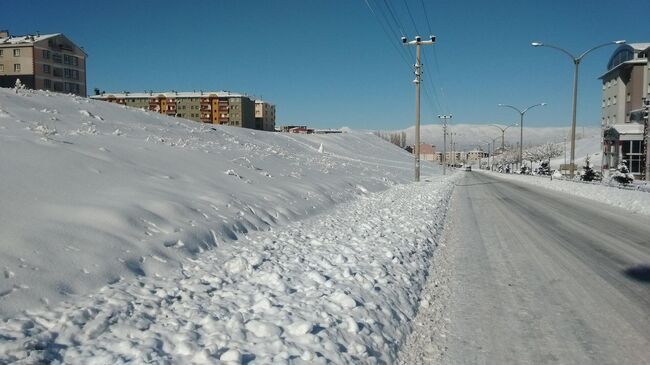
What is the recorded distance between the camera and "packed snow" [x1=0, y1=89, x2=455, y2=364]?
3.62 meters

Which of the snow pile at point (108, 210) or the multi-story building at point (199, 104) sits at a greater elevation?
the multi-story building at point (199, 104)

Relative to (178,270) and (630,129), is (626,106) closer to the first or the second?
(630,129)

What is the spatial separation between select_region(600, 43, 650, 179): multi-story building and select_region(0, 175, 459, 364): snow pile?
50.5 metres

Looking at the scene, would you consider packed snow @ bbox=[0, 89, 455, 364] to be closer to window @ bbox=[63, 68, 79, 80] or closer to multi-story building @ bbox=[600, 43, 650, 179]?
multi-story building @ bbox=[600, 43, 650, 179]

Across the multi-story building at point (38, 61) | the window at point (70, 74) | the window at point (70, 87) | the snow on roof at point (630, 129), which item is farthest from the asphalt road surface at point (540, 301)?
the window at point (70, 87)

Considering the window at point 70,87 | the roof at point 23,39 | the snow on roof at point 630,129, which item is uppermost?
the roof at point 23,39

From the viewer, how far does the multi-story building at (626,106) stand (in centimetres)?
4931

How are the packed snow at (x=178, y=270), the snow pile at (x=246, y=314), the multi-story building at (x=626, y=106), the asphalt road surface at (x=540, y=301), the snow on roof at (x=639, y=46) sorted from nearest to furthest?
the snow pile at (x=246, y=314), the packed snow at (x=178, y=270), the asphalt road surface at (x=540, y=301), the multi-story building at (x=626, y=106), the snow on roof at (x=639, y=46)

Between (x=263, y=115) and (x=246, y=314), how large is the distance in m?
139

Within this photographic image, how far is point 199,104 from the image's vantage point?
383ft

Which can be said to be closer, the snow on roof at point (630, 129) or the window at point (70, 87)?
the snow on roof at point (630, 129)

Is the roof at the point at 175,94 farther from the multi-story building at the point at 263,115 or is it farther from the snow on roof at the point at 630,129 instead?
the snow on roof at the point at 630,129

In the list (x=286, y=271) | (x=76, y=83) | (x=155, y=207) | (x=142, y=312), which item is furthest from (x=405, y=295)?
(x=76, y=83)

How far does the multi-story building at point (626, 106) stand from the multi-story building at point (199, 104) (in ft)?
273
